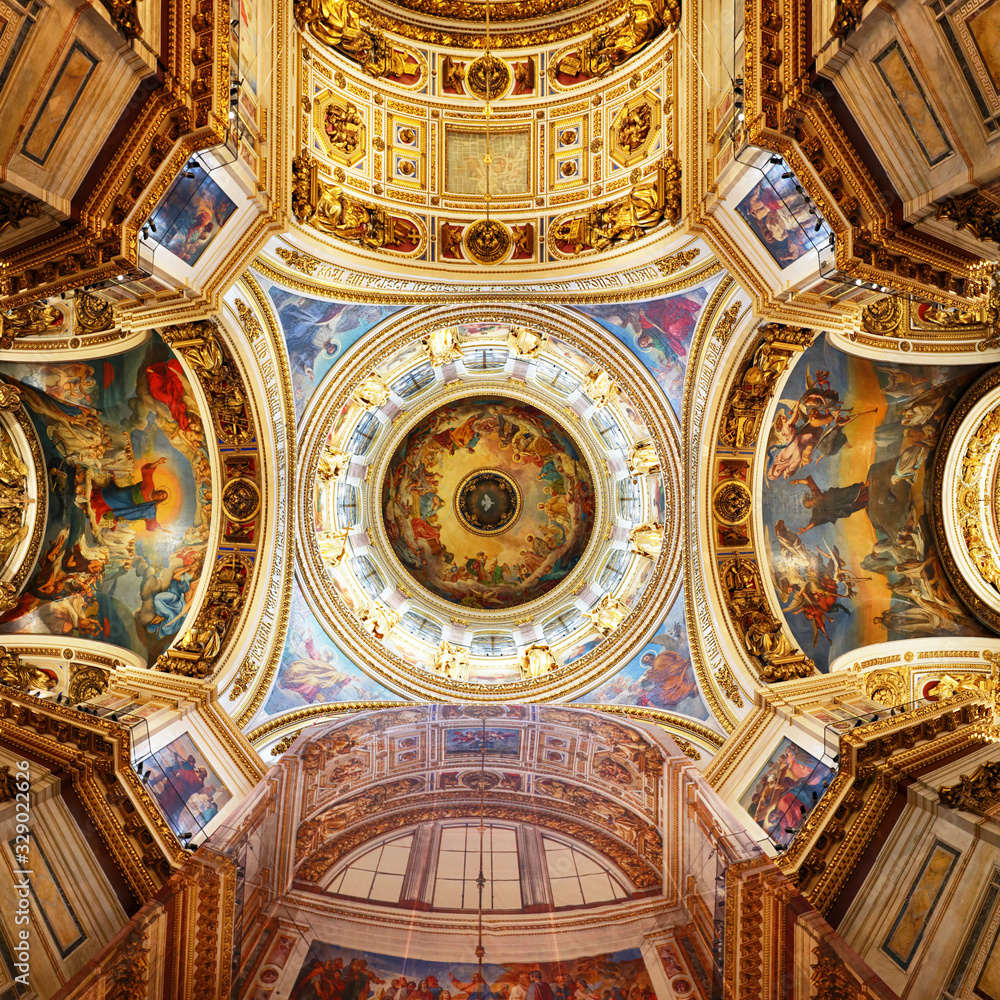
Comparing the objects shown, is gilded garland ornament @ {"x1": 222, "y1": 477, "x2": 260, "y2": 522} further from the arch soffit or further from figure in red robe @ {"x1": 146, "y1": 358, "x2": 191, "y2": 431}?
the arch soffit

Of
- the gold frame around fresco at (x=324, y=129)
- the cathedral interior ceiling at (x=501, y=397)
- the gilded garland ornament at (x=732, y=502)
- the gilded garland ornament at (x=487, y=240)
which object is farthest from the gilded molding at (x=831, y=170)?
the gold frame around fresco at (x=324, y=129)

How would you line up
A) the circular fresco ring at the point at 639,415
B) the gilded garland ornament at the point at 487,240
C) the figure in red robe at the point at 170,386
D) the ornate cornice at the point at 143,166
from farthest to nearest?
1. the circular fresco ring at the point at 639,415
2. the gilded garland ornament at the point at 487,240
3. the figure in red robe at the point at 170,386
4. the ornate cornice at the point at 143,166

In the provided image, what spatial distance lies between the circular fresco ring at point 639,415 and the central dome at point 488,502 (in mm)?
3762

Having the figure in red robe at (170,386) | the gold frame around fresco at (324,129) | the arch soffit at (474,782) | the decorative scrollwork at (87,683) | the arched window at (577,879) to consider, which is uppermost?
the gold frame around fresco at (324,129)

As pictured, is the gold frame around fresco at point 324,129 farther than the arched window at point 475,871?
Yes

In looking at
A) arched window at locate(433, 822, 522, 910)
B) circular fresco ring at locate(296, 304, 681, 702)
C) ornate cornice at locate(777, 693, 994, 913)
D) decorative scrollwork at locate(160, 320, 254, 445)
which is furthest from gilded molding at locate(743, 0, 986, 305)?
decorative scrollwork at locate(160, 320, 254, 445)

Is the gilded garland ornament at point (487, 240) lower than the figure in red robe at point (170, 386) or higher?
higher

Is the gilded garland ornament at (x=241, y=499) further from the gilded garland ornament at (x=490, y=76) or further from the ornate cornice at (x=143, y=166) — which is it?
the gilded garland ornament at (x=490, y=76)

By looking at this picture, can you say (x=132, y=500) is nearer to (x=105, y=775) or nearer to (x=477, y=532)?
(x=105, y=775)

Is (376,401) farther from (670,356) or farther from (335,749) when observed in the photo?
(335,749)

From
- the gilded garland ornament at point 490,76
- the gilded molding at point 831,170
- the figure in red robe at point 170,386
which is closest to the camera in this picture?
the gilded molding at point 831,170

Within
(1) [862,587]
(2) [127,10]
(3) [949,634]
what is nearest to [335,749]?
(2) [127,10]

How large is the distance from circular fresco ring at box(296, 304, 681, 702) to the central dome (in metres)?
3.76

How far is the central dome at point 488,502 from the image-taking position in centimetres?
2145
